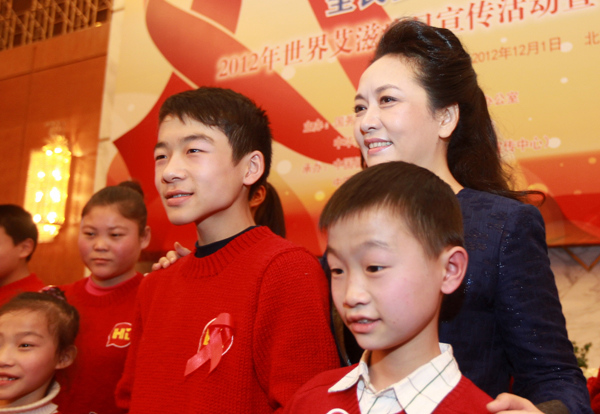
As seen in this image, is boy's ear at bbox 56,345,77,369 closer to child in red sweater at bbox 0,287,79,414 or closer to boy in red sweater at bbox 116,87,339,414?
child in red sweater at bbox 0,287,79,414

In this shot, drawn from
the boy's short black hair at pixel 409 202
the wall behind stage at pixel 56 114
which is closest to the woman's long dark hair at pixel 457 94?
the boy's short black hair at pixel 409 202

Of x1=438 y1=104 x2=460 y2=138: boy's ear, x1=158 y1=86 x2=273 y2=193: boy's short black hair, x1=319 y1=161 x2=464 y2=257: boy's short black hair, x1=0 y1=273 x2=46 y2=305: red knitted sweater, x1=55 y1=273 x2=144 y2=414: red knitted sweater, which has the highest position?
x1=158 y1=86 x2=273 y2=193: boy's short black hair

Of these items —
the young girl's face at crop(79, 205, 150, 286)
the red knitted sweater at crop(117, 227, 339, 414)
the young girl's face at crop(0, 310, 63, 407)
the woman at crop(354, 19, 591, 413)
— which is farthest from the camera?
the young girl's face at crop(79, 205, 150, 286)

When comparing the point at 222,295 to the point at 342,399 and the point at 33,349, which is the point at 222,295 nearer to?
the point at 342,399

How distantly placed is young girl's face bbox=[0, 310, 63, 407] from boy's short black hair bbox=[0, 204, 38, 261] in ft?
2.78

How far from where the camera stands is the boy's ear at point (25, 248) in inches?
98.7

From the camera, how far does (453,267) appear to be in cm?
90

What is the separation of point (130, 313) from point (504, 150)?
1.56 m

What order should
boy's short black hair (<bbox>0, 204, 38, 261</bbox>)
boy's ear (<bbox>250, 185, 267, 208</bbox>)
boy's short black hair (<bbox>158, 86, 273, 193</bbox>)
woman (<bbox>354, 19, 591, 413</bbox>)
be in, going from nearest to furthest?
woman (<bbox>354, 19, 591, 413</bbox>) → boy's short black hair (<bbox>158, 86, 273, 193</bbox>) → boy's ear (<bbox>250, 185, 267, 208</bbox>) → boy's short black hair (<bbox>0, 204, 38, 261</bbox>)

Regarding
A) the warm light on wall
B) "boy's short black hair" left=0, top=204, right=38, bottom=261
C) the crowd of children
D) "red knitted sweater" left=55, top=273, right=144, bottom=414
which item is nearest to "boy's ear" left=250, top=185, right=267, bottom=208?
the crowd of children

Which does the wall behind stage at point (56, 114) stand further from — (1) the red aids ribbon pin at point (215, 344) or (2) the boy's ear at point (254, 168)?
(1) the red aids ribbon pin at point (215, 344)

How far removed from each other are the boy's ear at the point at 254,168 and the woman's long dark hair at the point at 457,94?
377mm

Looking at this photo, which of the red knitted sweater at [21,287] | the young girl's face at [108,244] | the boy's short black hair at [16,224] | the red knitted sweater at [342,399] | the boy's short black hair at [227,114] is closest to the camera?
the red knitted sweater at [342,399]

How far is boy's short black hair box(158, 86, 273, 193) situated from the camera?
1.37m
